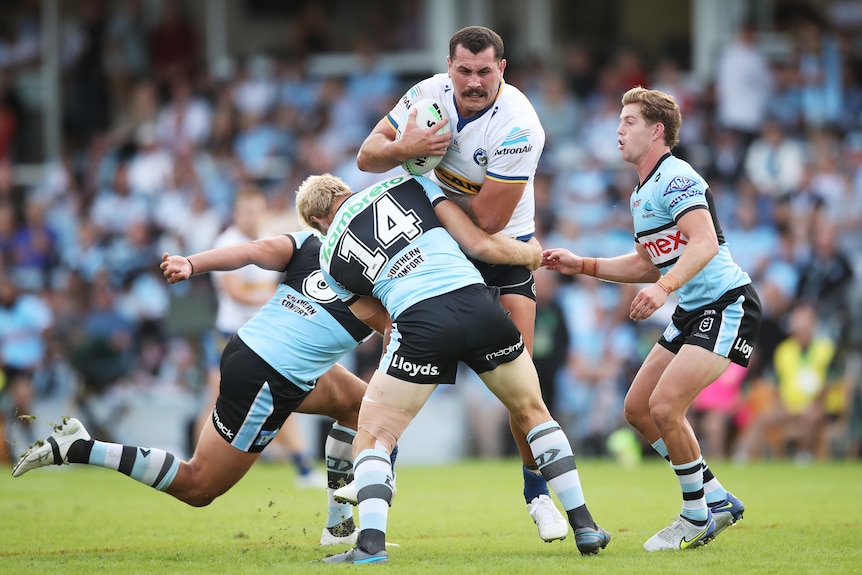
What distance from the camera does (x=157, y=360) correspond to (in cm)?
1747

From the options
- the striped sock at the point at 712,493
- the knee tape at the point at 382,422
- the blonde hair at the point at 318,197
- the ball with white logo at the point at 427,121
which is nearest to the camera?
the knee tape at the point at 382,422

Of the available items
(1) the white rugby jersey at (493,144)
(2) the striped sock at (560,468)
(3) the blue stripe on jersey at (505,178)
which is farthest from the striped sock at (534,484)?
(3) the blue stripe on jersey at (505,178)

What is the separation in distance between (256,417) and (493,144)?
2134mm

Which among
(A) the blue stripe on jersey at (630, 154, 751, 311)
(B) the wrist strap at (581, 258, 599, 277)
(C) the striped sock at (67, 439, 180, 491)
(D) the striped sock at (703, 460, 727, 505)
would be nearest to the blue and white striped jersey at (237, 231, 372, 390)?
(C) the striped sock at (67, 439, 180, 491)

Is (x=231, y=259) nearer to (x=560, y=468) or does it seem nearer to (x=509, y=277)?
(x=509, y=277)

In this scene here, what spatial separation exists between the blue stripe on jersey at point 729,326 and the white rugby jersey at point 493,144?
1.28 metres

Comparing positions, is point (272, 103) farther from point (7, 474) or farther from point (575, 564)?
point (575, 564)

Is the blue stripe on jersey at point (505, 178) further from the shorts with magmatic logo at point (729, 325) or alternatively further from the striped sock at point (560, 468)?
the shorts with magmatic logo at point (729, 325)

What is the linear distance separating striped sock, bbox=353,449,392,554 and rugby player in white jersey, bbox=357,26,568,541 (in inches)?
41.8

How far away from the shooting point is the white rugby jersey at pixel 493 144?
684 centimetres

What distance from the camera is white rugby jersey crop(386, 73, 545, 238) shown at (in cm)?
684

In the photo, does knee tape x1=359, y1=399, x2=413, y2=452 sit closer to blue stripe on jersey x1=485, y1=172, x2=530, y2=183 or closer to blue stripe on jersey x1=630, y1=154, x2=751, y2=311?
blue stripe on jersey x1=485, y1=172, x2=530, y2=183

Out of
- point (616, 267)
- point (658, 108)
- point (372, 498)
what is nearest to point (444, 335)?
point (372, 498)

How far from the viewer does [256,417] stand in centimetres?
725
